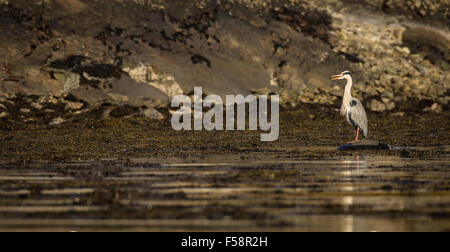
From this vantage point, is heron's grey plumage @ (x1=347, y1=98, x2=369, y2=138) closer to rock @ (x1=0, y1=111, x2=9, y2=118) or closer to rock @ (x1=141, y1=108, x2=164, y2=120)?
rock @ (x1=141, y1=108, x2=164, y2=120)

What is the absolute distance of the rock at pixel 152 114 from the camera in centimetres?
3728

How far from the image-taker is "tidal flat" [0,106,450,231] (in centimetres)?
1173

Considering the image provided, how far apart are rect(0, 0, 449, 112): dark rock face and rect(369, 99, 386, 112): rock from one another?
5.12ft

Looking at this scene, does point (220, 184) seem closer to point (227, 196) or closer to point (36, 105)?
point (227, 196)

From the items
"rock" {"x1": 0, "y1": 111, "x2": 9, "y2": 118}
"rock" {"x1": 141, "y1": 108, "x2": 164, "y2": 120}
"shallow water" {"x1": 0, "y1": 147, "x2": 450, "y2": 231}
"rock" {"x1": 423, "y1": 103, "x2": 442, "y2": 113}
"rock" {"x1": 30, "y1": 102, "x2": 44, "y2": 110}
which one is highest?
"rock" {"x1": 423, "y1": 103, "x2": 442, "y2": 113}

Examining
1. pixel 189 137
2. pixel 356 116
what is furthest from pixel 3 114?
pixel 356 116

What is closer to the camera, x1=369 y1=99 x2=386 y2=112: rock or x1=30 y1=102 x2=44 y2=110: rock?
x1=30 y1=102 x2=44 y2=110: rock

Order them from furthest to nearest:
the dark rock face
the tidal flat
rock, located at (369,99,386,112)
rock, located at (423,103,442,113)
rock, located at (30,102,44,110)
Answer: rock, located at (423,103,442,113), rock, located at (369,99,386,112), the dark rock face, rock, located at (30,102,44,110), the tidal flat

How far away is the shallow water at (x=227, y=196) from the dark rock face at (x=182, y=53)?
19.7 meters

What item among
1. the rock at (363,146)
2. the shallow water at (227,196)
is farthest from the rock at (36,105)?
the shallow water at (227,196)

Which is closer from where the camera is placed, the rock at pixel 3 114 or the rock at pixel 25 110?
the rock at pixel 3 114

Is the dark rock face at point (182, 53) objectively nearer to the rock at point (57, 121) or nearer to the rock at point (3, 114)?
the rock at point (3, 114)

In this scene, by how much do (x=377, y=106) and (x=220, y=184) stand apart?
2850 cm

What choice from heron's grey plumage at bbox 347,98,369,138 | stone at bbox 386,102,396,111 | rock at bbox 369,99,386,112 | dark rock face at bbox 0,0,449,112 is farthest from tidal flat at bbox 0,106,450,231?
stone at bbox 386,102,396,111
